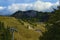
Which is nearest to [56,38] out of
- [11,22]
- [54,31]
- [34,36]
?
[54,31]

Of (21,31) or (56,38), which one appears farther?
(21,31)

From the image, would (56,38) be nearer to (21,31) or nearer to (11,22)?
(21,31)

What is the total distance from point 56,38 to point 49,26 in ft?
7.58

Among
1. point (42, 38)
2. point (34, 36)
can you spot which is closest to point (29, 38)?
point (34, 36)

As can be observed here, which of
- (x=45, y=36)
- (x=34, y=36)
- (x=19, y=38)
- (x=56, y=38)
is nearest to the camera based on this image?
(x=56, y=38)

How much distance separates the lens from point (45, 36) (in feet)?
95.3

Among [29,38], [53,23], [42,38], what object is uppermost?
[53,23]

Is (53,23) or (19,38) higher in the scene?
(53,23)

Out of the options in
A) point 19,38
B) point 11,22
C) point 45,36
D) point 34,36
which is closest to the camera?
point 45,36

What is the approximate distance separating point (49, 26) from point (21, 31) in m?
66.2

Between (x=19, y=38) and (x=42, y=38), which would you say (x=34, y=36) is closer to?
(x=19, y=38)

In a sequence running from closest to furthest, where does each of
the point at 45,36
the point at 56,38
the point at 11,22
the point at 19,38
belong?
1. the point at 56,38
2. the point at 45,36
3. the point at 19,38
4. the point at 11,22

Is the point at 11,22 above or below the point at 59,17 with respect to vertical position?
below

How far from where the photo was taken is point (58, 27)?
2769cm
